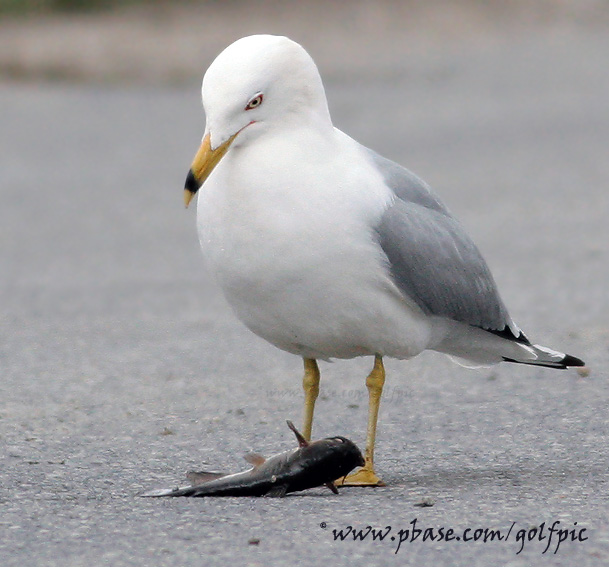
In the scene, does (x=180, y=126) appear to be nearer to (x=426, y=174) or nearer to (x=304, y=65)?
(x=426, y=174)

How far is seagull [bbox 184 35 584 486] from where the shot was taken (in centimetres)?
423

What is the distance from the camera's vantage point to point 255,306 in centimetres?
438

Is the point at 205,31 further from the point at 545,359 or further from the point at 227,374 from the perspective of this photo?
the point at 545,359

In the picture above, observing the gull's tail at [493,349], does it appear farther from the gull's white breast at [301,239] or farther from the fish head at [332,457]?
the fish head at [332,457]

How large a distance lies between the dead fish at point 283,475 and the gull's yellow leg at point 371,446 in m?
0.22

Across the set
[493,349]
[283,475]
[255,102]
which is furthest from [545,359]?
[255,102]

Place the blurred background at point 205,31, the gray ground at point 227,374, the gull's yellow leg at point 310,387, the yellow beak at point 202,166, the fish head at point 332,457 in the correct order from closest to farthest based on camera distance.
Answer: the gray ground at point 227,374
the yellow beak at point 202,166
the fish head at point 332,457
the gull's yellow leg at point 310,387
the blurred background at point 205,31

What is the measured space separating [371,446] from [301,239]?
0.88 meters

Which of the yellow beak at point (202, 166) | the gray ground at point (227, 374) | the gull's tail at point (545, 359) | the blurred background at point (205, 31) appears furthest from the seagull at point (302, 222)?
the blurred background at point (205, 31)

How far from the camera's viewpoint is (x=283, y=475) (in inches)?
169

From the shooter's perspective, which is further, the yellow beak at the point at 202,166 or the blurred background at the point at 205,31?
the blurred background at the point at 205,31

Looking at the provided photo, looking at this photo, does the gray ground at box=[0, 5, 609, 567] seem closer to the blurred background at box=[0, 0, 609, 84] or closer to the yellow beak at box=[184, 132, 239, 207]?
the yellow beak at box=[184, 132, 239, 207]

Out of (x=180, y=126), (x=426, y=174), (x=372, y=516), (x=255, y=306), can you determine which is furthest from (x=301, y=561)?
(x=180, y=126)

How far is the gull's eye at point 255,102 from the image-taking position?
14.1 feet
